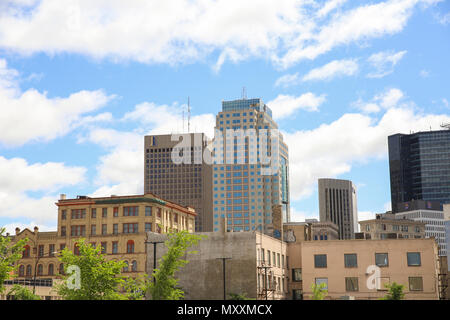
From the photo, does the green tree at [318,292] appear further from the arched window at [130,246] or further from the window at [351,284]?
the arched window at [130,246]

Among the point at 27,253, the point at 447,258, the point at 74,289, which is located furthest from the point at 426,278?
the point at 27,253

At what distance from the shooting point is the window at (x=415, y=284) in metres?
78.1

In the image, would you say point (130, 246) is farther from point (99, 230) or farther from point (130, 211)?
point (99, 230)

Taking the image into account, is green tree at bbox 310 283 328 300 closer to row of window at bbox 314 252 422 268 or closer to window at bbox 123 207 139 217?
row of window at bbox 314 252 422 268

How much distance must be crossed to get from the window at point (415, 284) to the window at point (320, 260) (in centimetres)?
1152

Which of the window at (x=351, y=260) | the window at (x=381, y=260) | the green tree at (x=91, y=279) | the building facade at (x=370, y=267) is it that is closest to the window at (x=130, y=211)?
the building facade at (x=370, y=267)

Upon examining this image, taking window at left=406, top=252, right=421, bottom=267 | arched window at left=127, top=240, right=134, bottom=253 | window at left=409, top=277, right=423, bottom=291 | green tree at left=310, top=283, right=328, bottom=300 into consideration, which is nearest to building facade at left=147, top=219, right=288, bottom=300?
window at left=409, top=277, right=423, bottom=291

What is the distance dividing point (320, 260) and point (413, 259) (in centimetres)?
1243

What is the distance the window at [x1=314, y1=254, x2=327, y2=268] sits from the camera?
8250cm

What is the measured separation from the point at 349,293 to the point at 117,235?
54.7 m

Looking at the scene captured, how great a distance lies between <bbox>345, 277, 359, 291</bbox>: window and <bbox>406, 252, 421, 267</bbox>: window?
7547mm

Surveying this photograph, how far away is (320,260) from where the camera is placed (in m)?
82.8

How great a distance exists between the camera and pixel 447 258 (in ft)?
378

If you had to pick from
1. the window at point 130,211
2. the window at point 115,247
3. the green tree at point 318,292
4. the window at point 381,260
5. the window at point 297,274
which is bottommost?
the green tree at point 318,292
